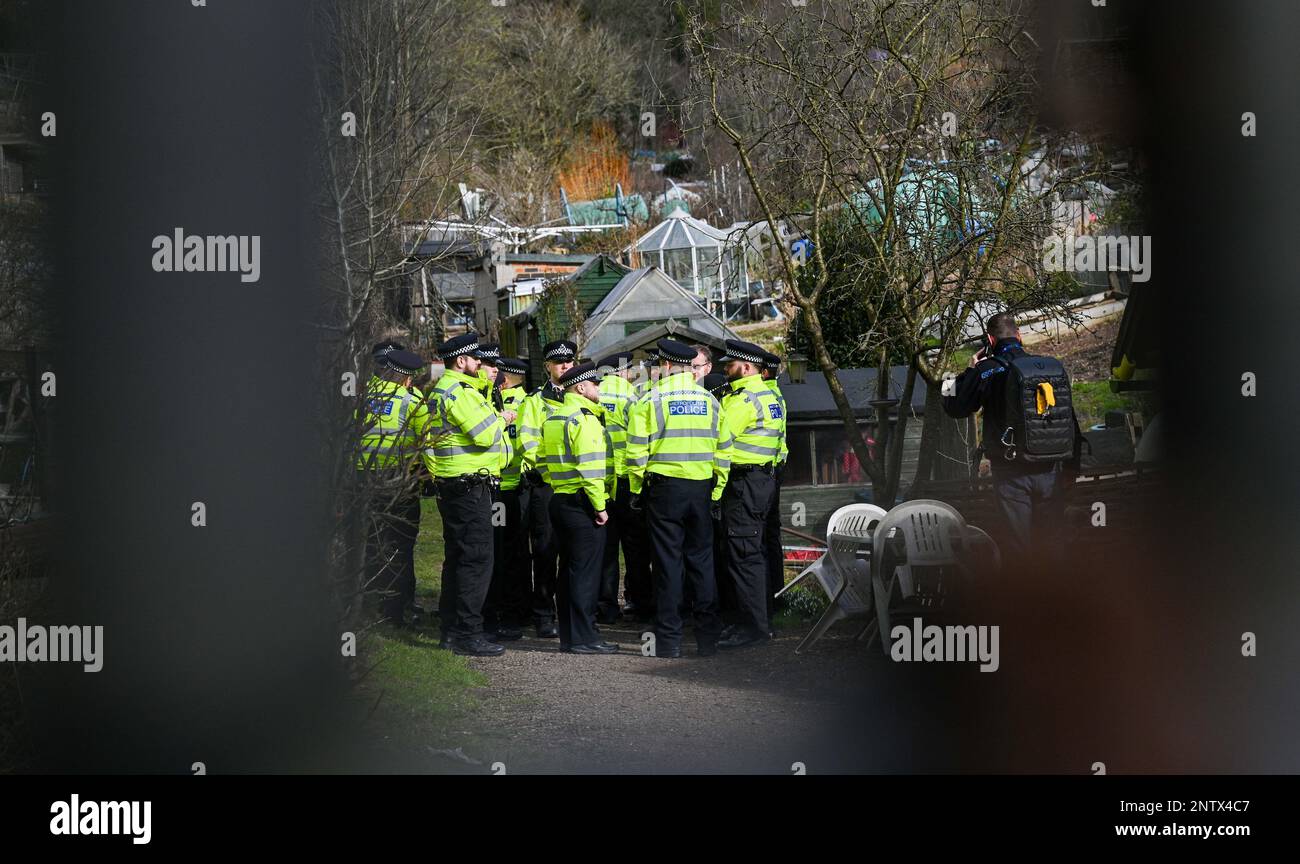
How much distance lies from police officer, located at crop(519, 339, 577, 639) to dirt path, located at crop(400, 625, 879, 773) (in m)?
0.77

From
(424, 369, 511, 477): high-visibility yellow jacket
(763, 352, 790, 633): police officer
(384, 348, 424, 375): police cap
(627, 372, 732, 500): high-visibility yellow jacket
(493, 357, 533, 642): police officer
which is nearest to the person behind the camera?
(384, 348, 424, 375): police cap

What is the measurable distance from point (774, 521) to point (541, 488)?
1.70 metres

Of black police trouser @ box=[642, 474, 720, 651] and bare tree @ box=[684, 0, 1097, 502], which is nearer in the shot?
black police trouser @ box=[642, 474, 720, 651]

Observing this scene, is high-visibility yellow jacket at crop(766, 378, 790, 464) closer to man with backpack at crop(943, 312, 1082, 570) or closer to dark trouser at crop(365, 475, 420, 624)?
man with backpack at crop(943, 312, 1082, 570)

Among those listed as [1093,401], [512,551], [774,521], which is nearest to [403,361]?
[512,551]

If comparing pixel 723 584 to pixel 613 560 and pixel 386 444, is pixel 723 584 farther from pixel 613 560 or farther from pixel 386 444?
pixel 386 444

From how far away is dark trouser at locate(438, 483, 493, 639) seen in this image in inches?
317

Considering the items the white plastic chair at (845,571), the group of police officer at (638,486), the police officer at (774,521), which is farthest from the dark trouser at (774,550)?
the white plastic chair at (845,571)

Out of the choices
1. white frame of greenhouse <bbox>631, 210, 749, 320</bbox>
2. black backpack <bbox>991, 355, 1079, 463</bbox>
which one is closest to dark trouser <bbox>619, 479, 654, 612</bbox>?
black backpack <bbox>991, 355, 1079, 463</bbox>

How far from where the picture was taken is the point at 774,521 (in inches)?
360

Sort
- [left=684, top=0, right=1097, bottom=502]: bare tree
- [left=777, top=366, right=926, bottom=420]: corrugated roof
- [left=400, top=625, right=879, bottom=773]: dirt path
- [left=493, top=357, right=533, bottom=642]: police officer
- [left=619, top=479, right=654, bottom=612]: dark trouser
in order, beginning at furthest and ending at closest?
[left=777, top=366, right=926, bottom=420]: corrugated roof, [left=619, top=479, right=654, bottom=612]: dark trouser, [left=493, top=357, right=533, bottom=642]: police officer, [left=684, top=0, right=1097, bottom=502]: bare tree, [left=400, top=625, right=879, bottom=773]: dirt path

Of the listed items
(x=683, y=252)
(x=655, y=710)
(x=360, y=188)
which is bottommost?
(x=655, y=710)

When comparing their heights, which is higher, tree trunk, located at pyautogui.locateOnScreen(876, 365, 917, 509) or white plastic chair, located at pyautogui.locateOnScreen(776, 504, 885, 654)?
tree trunk, located at pyautogui.locateOnScreen(876, 365, 917, 509)
